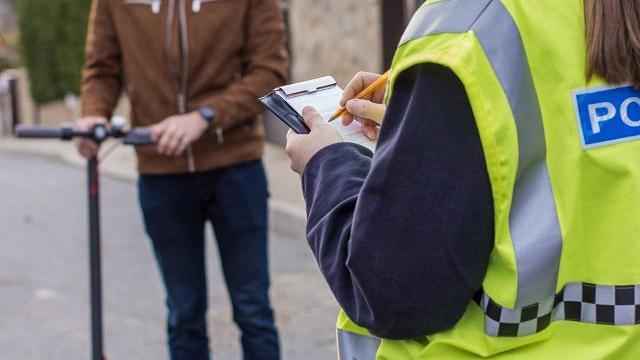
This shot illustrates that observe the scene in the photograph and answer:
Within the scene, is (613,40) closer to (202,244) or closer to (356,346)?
(356,346)

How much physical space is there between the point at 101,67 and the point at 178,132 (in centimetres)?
54

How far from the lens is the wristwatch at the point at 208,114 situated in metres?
3.50

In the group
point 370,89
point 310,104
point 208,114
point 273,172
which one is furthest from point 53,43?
point 370,89

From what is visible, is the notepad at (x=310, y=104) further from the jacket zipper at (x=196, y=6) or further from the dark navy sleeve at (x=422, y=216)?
the jacket zipper at (x=196, y=6)

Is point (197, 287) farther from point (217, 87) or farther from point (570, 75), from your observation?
point (570, 75)

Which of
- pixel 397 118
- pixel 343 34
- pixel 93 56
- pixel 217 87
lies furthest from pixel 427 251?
pixel 343 34

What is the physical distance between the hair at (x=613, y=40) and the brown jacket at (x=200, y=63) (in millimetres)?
2142

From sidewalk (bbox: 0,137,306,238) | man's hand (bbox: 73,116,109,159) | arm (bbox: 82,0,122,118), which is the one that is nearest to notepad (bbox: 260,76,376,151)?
man's hand (bbox: 73,116,109,159)

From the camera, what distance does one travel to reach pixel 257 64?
12.0 ft

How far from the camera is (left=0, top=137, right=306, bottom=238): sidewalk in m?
8.74

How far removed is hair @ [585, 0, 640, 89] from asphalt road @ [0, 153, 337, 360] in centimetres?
401

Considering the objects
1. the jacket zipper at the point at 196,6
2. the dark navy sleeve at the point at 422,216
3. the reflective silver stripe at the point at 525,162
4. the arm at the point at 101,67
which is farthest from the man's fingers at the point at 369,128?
the arm at the point at 101,67

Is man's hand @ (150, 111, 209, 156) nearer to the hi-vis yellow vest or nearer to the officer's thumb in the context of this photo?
the officer's thumb

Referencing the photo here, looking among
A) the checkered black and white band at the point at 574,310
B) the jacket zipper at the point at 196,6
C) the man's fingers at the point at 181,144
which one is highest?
the checkered black and white band at the point at 574,310
